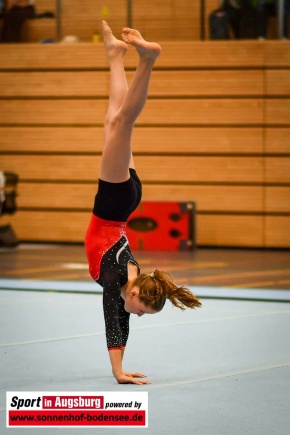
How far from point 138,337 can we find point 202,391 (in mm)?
1492

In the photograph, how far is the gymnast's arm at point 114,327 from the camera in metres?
4.55

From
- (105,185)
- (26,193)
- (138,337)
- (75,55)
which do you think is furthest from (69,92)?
(105,185)

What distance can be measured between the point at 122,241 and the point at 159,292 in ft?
1.66

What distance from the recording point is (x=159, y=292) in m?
4.45

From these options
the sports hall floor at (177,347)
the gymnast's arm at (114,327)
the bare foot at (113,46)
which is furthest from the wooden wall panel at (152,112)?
the gymnast's arm at (114,327)

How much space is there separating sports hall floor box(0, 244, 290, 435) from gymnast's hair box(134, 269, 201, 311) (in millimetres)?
419

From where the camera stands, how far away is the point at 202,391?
4.42 meters

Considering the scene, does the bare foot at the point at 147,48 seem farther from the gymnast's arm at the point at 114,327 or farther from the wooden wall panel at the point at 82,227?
the wooden wall panel at the point at 82,227

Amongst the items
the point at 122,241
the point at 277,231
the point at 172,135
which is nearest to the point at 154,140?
the point at 172,135

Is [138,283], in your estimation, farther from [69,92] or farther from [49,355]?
[69,92]

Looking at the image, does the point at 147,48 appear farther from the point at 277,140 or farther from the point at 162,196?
the point at 162,196

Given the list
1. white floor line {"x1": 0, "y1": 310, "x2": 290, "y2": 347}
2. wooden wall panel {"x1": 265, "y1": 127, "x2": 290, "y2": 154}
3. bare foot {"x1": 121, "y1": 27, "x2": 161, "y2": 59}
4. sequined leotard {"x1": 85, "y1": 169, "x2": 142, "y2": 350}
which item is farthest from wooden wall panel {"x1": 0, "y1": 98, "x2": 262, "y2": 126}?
bare foot {"x1": 121, "y1": 27, "x2": 161, "y2": 59}

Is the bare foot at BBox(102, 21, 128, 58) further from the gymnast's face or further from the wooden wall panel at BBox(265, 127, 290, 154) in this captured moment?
the wooden wall panel at BBox(265, 127, 290, 154)

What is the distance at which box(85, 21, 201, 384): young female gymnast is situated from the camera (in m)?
4.50
